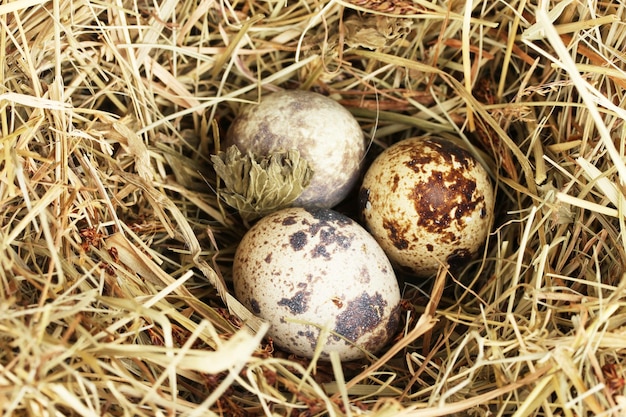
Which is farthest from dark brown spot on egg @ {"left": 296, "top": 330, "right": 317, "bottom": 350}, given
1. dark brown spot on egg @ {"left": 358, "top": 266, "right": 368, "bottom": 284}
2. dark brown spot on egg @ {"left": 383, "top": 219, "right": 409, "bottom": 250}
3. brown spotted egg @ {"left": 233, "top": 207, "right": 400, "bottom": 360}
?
dark brown spot on egg @ {"left": 383, "top": 219, "right": 409, "bottom": 250}

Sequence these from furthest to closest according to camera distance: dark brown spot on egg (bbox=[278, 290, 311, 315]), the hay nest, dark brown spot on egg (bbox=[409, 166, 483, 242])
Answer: dark brown spot on egg (bbox=[409, 166, 483, 242])
dark brown spot on egg (bbox=[278, 290, 311, 315])
the hay nest

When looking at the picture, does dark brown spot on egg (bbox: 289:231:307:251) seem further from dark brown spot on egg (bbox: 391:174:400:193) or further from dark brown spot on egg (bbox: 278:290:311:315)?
dark brown spot on egg (bbox: 391:174:400:193)

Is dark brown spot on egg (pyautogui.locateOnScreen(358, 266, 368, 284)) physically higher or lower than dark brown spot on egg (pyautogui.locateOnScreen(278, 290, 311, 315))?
higher

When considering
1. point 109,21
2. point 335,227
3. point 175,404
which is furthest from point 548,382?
point 109,21

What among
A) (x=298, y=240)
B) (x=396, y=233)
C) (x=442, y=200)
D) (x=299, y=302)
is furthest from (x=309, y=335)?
(x=442, y=200)

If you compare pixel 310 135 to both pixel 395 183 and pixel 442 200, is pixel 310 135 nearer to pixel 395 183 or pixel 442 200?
Result: pixel 395 183

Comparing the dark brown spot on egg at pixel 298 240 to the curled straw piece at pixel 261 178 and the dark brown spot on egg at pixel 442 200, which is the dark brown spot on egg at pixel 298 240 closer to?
the curled straw piece at pixel 261 178
